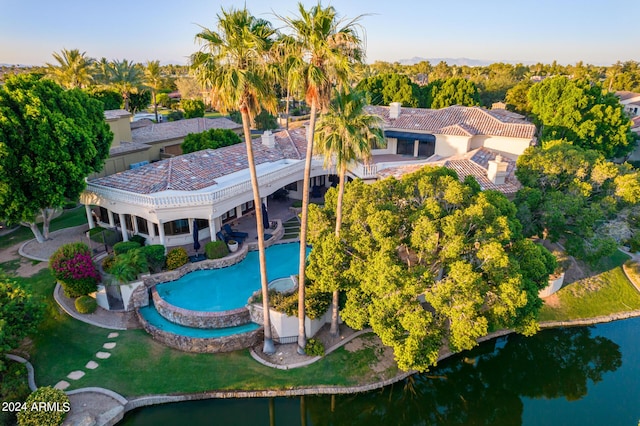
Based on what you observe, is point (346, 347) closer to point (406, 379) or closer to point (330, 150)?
point (406, 379)

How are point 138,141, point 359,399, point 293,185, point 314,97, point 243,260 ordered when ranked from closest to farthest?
point 314,97
point 359,399
point 243,260
point 293,185
point 138,141

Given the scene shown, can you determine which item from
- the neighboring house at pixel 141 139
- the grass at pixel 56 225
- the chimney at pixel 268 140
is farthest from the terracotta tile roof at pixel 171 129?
the chimney at pixel 268 140

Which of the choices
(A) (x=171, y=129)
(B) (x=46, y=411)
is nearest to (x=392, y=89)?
(A) (x=171, y=129)

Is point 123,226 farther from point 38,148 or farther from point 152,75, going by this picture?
point 152,75

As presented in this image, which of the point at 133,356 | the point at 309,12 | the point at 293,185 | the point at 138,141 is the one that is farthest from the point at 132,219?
the point at 309,12

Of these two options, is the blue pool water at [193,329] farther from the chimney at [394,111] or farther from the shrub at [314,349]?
the chimney at [394,111]

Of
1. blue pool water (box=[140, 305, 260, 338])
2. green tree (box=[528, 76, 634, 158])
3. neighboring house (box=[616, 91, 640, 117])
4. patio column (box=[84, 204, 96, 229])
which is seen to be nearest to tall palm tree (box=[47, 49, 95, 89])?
patio column (box=[84, 204, 96, 229])
